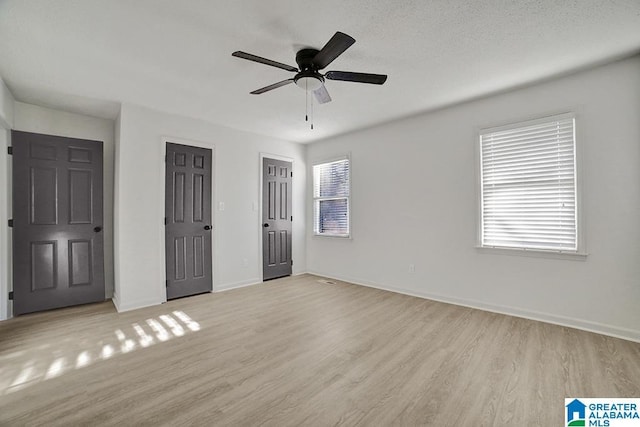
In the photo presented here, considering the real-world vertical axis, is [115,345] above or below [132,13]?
below

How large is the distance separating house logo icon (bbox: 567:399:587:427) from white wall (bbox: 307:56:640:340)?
1511 mm

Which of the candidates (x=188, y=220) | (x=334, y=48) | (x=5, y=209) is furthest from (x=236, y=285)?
(x=334, y=48)

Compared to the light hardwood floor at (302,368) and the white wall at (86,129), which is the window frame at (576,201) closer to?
the light hardwood floor at (302,368)

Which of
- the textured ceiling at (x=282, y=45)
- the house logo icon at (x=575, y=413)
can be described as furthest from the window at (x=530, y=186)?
the house logo icon at (x=575, y=413)

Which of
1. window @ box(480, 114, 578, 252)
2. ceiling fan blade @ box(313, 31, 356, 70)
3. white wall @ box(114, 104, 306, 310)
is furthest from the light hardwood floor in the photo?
ceiling fan blade @ box(313, 31, 356, 70)

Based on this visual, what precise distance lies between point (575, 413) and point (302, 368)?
69.7 inches

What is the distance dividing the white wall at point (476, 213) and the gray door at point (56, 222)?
11.8 ft

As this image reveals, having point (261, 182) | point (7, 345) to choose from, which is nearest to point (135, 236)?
point (7, 345)

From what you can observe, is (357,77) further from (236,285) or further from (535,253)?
(236,285)

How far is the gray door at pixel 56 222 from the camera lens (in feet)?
11.1

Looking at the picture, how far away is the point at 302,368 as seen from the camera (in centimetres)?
216

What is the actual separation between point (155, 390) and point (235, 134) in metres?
3.75

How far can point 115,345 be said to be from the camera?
8.39 ft

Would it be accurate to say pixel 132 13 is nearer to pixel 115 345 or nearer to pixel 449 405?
pixel 115 345
